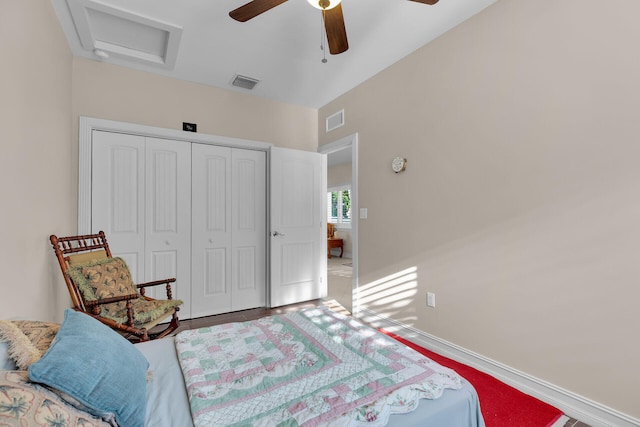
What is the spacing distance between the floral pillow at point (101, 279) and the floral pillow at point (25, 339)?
3.50 ft

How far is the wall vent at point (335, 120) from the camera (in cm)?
370

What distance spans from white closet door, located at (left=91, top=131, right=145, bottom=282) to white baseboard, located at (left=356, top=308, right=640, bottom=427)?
9.27 ft

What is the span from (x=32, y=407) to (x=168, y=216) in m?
2.72

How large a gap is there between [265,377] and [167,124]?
2.94 metres

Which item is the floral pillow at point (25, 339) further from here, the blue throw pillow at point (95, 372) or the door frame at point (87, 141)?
the door frame at point (87, 141)

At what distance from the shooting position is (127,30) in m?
2.43

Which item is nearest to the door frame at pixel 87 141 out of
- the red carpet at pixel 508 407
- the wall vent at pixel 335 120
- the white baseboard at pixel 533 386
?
the wall vent at pixel 335 120

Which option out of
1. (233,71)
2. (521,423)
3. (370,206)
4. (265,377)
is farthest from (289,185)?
(521,423)

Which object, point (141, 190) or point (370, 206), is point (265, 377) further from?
point (141, 190)

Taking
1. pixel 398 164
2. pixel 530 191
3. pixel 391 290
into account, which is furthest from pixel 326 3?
pixel 391 290

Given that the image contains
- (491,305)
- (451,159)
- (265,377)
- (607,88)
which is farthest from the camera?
(451,159)

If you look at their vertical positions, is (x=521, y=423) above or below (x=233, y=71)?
below

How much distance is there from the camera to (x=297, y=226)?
3805 mm

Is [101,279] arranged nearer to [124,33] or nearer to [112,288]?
[112,288]
